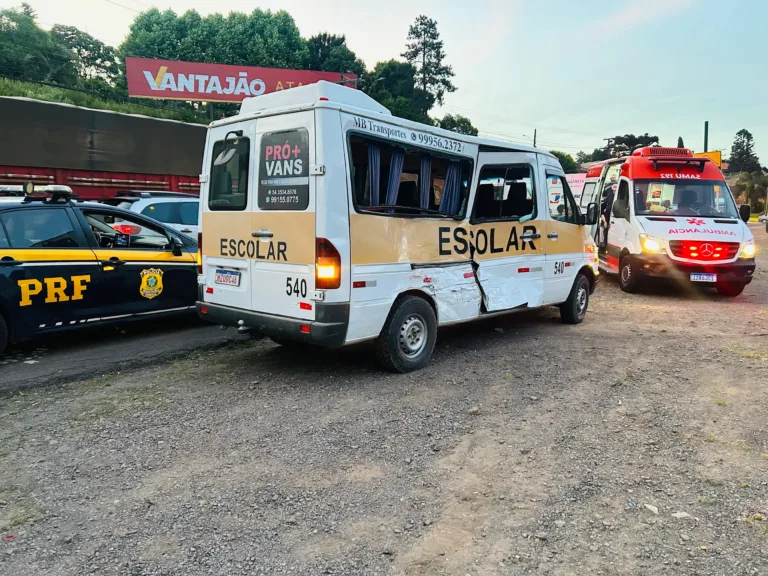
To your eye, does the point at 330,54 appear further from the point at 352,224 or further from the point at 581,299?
the point at 352,224

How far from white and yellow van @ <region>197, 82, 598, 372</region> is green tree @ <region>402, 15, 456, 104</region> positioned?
74562 millimetres

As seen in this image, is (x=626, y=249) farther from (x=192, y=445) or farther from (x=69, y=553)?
(x=69, y=553)

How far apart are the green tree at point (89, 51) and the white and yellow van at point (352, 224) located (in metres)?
59.7

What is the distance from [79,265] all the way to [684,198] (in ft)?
33.3

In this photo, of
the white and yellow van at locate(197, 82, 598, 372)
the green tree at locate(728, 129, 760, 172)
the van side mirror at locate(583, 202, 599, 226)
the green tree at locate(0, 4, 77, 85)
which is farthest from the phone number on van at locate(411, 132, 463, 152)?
the green tree at locate(728, 129, 760, 172)

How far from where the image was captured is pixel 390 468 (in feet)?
12.2

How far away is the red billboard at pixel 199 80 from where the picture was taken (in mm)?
34188

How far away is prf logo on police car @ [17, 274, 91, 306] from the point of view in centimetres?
580

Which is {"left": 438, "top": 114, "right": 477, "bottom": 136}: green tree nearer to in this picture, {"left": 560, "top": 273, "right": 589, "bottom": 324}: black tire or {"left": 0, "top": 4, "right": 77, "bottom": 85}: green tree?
{"left": 0, "top": 4, "right": 77, "bottom": 85}: green tree

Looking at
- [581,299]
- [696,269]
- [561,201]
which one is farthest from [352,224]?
[696,269]

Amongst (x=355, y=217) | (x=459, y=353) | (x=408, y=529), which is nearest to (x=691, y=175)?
(x=459, y=353)

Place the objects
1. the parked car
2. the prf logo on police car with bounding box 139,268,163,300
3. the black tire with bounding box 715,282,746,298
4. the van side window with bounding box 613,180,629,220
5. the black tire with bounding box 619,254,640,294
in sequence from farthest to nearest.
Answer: the van side window with bounding box 613,180,629,220 < the black tire with bounding box 619,254,640,294 < the black tire with bounding box 715,282,746,298 < the parked car < the prf logo on police car with bounding box 139,268,163,300

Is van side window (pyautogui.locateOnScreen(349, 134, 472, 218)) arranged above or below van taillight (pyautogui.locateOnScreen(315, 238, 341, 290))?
above

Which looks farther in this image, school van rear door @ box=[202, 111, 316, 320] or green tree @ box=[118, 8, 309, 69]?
green tree @ box=[118, 8, 309, 69]
